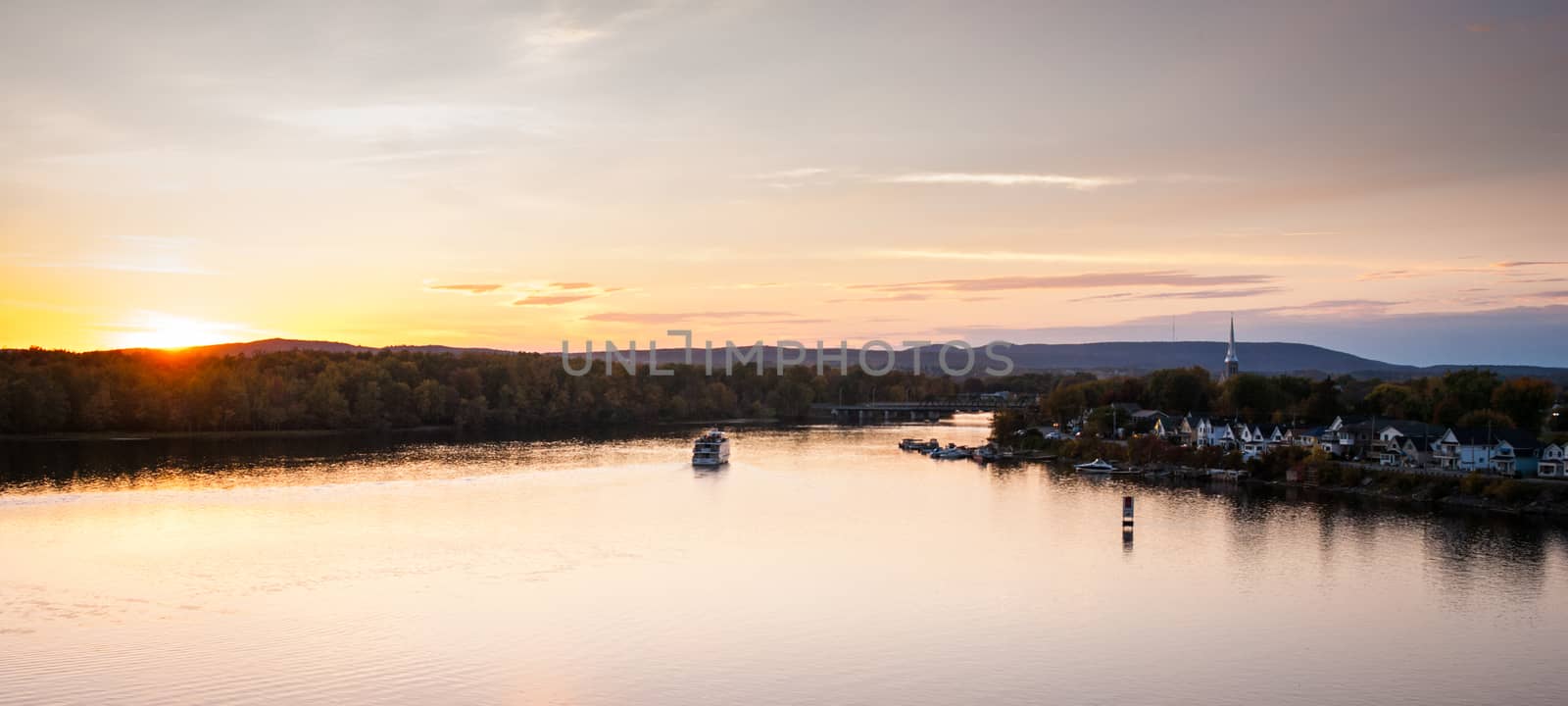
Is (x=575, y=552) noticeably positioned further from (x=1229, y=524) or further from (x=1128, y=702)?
(x=1229, y=524)

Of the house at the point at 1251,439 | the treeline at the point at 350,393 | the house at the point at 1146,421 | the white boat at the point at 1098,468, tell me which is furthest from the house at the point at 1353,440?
the treeline at the point at 350,393

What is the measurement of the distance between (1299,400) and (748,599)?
3870cm

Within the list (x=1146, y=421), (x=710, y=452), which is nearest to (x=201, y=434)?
(x=710, y=452)

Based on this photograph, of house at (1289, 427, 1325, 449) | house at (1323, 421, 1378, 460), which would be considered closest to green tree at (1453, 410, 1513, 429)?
house at (1323, 421, 1378, 460)

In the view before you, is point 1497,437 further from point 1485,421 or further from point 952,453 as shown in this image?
point 952,453

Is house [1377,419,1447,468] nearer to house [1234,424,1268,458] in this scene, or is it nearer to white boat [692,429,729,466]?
house [1234,424,1268,458]

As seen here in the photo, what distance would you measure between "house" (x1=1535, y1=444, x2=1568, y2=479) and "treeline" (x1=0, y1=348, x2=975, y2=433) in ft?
163

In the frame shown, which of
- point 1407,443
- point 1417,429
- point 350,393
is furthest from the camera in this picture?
point 350,393

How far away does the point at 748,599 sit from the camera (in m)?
17.9

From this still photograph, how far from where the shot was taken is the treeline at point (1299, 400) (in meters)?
39.2

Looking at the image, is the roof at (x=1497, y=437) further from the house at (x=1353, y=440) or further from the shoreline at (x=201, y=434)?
the shoreline at (x=201, y=434)

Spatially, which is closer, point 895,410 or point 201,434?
point 201,434

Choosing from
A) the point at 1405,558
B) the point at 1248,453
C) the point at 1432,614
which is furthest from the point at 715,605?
the point at 1248,453

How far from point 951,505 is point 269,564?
1740cm
